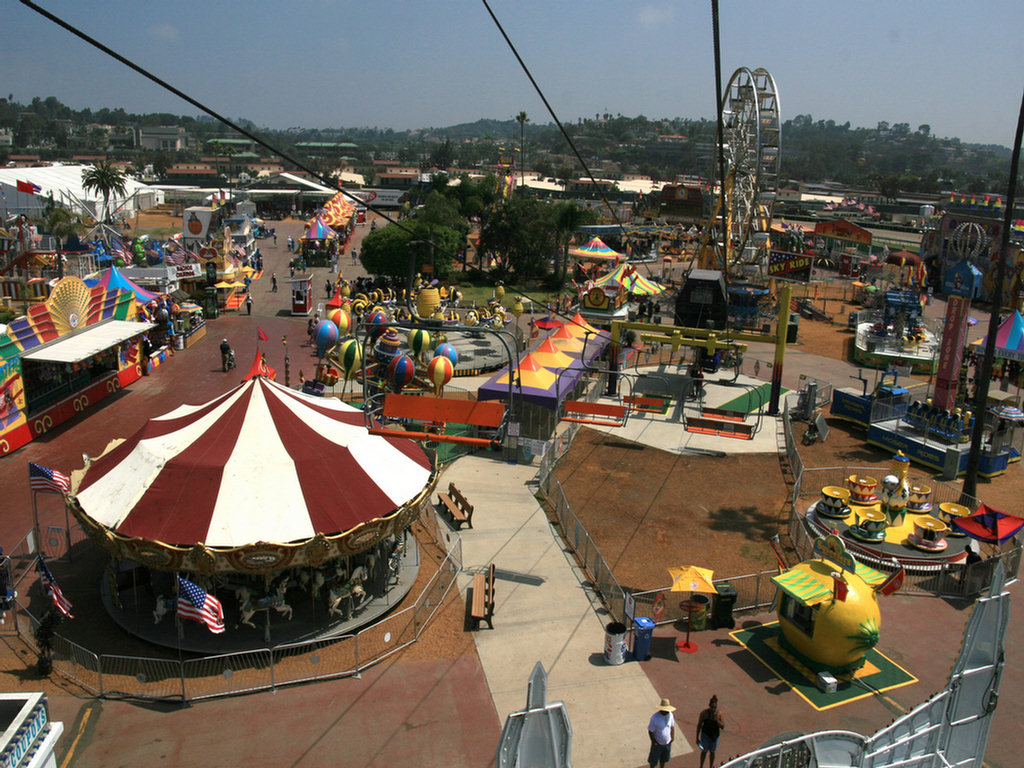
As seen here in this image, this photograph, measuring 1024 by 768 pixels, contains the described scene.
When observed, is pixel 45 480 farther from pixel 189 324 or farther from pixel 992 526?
pixel 189 324

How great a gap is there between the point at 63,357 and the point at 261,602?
14.4 metres

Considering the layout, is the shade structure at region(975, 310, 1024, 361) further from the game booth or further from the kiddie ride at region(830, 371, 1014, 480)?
the game booth

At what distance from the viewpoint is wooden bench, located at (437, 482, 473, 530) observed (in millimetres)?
19547

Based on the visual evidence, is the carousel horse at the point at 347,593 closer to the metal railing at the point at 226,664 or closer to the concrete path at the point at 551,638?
the metal railing at the point at 226,664

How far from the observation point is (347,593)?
50.3 ft

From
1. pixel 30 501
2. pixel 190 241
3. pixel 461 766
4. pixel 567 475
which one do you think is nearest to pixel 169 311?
pixel 190 241

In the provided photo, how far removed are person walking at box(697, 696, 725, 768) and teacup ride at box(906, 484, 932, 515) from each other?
450 inches

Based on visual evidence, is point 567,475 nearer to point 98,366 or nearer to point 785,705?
point 785,705

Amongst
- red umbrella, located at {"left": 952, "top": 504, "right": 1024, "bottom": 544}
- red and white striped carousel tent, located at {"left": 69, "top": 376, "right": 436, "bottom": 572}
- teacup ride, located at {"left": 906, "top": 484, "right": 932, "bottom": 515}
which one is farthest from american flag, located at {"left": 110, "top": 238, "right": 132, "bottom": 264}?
red umbrella, located at {"left": 952, "top": 504, "right": 1024, "bottom": 544}

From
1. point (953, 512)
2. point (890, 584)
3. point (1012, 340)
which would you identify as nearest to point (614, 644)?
point (890, 584)

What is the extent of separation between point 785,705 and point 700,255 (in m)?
31.5

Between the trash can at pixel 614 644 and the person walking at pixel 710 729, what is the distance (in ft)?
8.72

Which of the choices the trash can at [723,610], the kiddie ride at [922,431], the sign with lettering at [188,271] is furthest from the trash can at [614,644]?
the sign with lettering at [188,271]

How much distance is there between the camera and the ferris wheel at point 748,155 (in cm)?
3428
